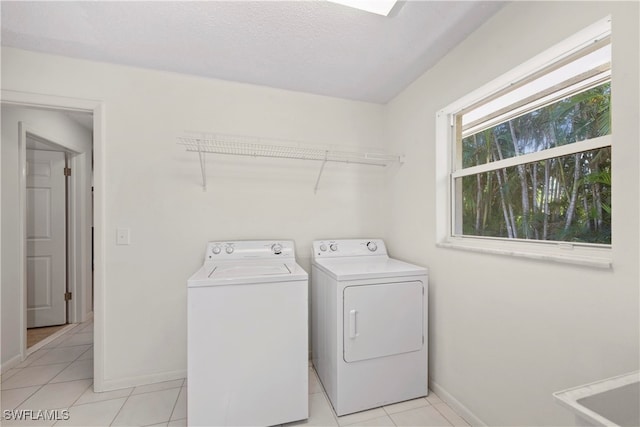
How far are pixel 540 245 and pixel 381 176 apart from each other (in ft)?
4.69

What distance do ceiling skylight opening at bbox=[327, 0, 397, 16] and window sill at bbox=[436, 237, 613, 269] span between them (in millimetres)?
1368

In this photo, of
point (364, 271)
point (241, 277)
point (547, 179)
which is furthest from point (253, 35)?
point (547, 179)

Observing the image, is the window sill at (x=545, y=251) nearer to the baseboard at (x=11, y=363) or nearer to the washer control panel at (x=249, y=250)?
the washer control panel at (x=249, y=250)

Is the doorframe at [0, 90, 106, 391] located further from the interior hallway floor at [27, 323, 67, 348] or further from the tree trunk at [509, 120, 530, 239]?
the tree trunk at [509, 120, 530, 239]

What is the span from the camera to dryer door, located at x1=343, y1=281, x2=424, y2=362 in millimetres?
1689

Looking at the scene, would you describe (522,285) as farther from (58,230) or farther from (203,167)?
(58,230)

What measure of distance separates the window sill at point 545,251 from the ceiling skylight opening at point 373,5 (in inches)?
53.9

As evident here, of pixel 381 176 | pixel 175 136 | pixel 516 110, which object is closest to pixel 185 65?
pixel 175 136

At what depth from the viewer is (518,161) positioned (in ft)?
4.81

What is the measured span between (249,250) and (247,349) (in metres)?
0.78

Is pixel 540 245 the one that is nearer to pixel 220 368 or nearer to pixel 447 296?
pixel 447 296

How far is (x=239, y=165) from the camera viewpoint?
87.8 inches

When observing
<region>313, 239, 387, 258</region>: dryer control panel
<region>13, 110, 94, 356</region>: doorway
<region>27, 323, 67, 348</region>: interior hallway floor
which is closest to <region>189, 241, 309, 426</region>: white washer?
<region>313, 239, 387, 258</region>: dryer control panel

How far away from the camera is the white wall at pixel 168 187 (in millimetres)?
1955
